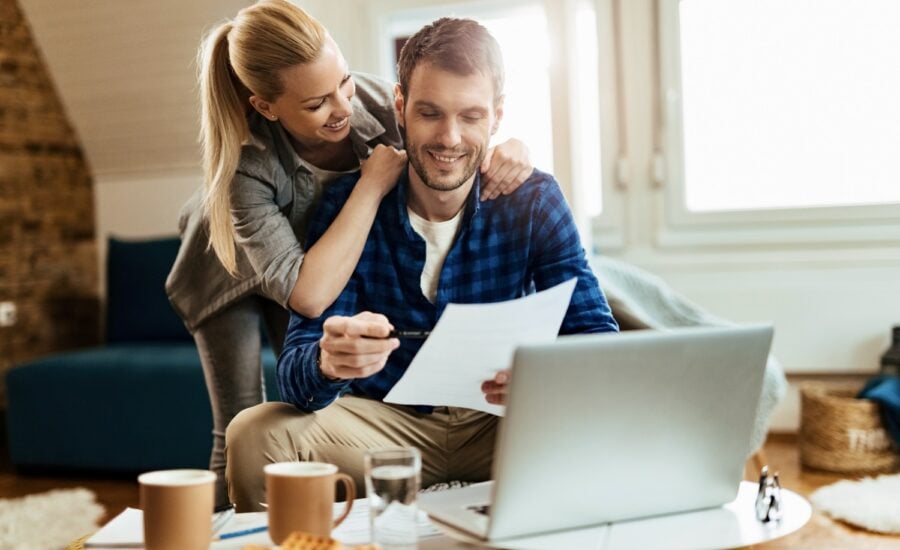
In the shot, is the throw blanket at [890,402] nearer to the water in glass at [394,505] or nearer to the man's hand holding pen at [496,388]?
the man's hand holding pen at [496,388]

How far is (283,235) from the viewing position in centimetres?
165

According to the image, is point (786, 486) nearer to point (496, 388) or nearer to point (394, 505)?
point (496, 388)

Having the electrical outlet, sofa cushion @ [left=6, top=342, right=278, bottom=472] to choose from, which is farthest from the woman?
the electrical outlet

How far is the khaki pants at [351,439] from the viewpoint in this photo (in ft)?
4.85

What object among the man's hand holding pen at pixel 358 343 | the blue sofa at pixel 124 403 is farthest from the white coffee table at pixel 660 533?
the blue sofa at pixel 124 403

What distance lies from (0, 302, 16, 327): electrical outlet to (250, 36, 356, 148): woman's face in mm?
2544

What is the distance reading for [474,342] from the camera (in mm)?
1179

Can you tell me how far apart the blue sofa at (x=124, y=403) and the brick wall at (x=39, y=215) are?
19.8 inches

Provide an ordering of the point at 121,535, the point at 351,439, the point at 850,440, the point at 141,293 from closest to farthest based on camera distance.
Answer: the point at 121,535 < the point at 351,439 < the point at 850,440 < the point at 141,293

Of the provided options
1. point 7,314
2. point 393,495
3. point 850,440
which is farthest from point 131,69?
point 393,495

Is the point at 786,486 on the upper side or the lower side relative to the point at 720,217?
lower

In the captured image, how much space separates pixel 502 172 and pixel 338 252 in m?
0.30

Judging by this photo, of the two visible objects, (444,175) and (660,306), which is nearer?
(444,175)

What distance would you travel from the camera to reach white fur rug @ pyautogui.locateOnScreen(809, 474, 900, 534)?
2.40 metres
